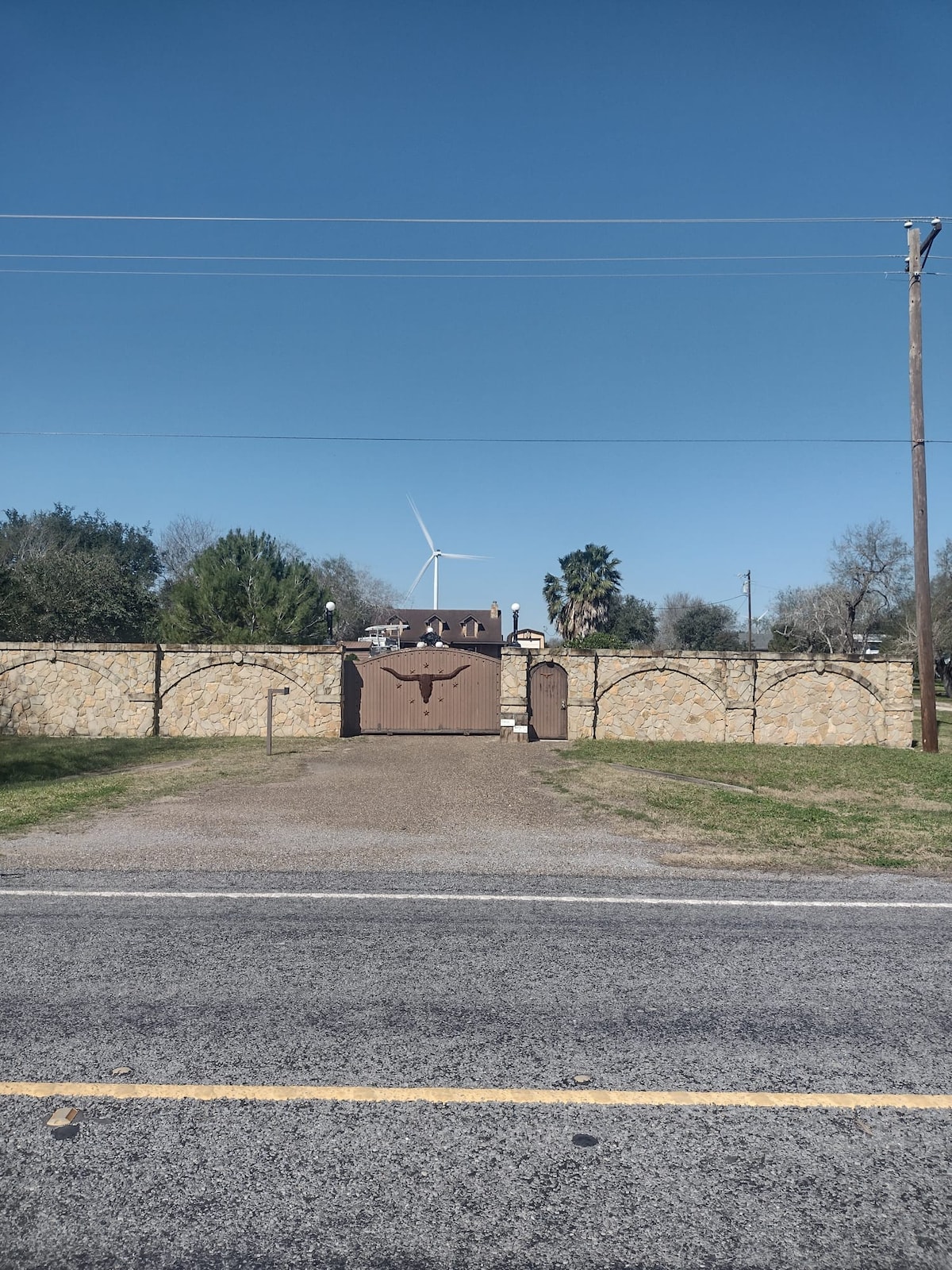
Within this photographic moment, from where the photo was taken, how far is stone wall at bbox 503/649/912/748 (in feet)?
76.5

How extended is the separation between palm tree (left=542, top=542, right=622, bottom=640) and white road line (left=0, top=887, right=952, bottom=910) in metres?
48.3

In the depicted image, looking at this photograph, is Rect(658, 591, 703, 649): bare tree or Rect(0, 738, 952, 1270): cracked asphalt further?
Rect(658, 591, 703, 649): bare tree

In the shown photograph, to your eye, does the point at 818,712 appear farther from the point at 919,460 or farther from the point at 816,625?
the point at 816,625

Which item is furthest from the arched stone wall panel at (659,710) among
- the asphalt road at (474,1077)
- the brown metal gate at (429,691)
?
the asphalt road at (474,1077)

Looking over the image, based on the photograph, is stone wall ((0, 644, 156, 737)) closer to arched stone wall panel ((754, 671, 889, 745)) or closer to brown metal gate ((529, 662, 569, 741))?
brown metal gate ((529, 662, 569, 741))

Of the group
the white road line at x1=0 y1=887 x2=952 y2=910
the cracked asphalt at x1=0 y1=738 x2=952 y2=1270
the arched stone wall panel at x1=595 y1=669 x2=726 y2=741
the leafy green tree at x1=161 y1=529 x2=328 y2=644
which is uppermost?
the leafy green tree at x1=161 y1=529 x2=328 y2=644

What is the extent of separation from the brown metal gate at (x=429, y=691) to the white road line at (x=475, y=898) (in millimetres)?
17263

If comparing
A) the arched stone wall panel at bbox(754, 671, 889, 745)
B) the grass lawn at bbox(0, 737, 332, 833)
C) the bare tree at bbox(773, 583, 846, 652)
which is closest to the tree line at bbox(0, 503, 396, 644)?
the grass lawn at bbox(0, 737, 332, 833)

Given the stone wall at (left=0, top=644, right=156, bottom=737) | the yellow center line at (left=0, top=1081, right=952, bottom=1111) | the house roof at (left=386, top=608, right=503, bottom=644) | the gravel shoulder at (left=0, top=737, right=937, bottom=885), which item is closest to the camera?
the yellow center line at (left=0, top=1081, right=952, bottom=1111)

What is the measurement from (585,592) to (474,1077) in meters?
53.6

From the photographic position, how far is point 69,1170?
299 cm

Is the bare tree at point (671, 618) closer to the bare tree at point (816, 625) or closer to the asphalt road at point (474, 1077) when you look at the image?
the bare tree at point (816, 625)

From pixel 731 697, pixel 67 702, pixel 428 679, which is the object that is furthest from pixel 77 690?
pixel 731 697

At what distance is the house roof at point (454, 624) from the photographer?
7344 cm
